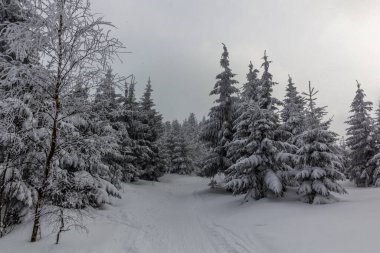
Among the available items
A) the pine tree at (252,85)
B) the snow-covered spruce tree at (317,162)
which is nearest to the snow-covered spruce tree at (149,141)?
the pine tree at (252,85)

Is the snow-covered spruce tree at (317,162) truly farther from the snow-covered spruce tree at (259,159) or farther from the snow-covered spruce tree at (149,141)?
the snow-covered spruce tree at (149,141)

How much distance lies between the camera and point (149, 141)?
38.0m

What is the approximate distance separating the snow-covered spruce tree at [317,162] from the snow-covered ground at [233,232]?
0.97m

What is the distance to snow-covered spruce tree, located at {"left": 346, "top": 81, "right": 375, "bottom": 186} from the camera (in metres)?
32.3

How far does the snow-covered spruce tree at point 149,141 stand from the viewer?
3667cm

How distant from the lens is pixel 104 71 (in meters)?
8.10

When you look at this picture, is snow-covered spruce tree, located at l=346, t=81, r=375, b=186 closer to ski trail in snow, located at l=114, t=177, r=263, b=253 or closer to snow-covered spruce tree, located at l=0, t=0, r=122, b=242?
ski trail in snow, located at l=114, t=177, r=263, b=253

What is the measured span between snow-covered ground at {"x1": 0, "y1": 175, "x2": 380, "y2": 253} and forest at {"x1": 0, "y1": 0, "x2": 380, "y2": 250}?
725mm

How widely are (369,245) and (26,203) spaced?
11229 mm

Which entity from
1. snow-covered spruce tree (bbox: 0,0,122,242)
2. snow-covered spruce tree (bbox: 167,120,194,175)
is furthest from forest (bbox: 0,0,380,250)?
snow-covered spruce tree (bbox: 167,120,194,175)

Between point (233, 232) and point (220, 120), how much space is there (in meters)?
17.7

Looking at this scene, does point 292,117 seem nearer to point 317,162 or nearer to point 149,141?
point 317,162

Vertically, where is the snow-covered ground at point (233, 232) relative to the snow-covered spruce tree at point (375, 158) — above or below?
below

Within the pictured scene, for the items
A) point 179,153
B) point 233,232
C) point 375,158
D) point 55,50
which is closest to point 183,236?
point 233,232
